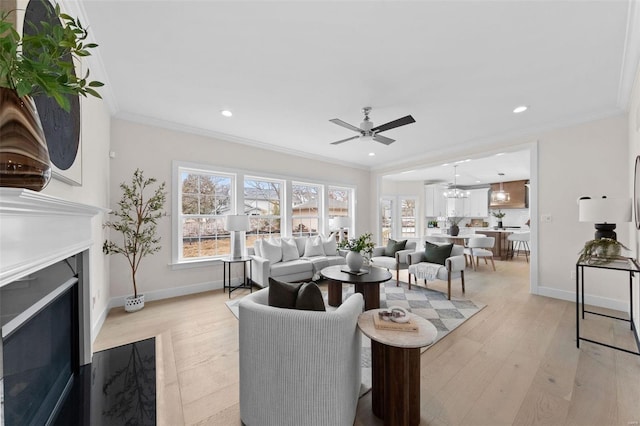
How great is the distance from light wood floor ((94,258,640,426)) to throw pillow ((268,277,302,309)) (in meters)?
0.79

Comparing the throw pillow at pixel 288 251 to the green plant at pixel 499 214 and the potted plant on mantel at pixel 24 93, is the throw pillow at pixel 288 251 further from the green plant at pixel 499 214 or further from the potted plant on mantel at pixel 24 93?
the green plant at pixel 499 214

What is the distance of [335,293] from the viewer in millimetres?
3553

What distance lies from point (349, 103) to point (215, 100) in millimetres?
1664

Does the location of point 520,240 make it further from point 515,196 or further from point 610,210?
point 610,210

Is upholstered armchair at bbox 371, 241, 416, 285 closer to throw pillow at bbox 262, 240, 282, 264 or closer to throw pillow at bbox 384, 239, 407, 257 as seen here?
throw pillow at bbox 384, 239, 407, 257

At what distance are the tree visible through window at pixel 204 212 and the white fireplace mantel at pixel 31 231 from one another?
9.36ft

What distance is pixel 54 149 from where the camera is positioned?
1.52m

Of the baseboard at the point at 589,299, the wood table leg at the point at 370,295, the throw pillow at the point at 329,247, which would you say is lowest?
the baseboard at the point at 589,299

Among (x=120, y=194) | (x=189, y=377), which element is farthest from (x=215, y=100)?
(x=189, y=377)

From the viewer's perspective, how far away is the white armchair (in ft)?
4.44

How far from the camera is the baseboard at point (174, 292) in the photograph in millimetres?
3473

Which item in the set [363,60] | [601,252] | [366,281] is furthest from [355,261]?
[601,252]

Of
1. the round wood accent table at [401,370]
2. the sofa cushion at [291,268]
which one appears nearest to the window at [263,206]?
the sofa cushion at [291,268]

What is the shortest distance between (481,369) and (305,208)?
4.30m
